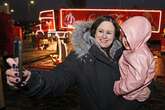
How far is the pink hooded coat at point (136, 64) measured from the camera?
3260 mm

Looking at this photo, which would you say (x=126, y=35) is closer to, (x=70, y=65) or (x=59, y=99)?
(x=70, y=65)

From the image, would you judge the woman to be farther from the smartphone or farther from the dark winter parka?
the smartphone

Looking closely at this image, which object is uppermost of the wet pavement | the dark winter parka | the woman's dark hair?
the woman's dark hair

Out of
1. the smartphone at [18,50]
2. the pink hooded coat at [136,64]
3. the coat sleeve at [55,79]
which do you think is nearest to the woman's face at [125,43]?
the pink hooded coat at [136,64]

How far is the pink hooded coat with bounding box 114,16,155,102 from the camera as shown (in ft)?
10.7

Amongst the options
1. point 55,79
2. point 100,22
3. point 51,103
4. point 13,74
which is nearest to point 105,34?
point 100,22

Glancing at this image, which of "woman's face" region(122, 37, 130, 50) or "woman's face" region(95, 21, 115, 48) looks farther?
"woman's face" region(95, 21, 115, 48)

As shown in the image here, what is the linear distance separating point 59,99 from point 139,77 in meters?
8.90

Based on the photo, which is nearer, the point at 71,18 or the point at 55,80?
the point at 55,80

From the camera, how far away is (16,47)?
8.18ft

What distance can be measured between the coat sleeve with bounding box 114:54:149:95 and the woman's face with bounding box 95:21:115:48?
362mm

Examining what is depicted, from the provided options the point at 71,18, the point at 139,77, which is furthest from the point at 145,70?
the point at 71,18

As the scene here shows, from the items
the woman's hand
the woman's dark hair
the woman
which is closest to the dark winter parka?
the woman

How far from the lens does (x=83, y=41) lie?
3.76 meters
